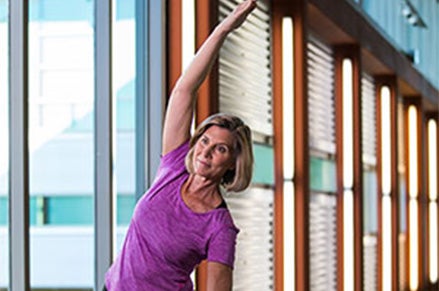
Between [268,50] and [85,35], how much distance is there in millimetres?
2737

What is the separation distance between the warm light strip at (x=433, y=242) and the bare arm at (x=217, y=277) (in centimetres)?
1128

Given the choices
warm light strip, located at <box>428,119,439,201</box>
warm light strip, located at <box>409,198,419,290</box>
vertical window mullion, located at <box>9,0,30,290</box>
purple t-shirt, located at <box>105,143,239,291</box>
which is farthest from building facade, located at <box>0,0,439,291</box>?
warm light strip, located at <box>428,119,439,201</box>

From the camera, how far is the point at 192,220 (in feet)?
9.78

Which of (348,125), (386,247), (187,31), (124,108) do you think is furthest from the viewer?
(386,247)

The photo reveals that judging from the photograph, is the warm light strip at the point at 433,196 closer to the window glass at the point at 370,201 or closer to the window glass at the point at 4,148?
the window glass at the point at 370,201

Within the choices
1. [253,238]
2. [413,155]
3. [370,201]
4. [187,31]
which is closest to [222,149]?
[187,31]

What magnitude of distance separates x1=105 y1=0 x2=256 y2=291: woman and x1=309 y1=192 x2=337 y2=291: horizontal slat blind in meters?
4.73

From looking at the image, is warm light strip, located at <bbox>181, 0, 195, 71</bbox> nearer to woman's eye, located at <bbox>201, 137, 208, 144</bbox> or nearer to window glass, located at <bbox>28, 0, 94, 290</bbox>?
window glass, located at <bbox>28, 0, 94, 290</bbox>

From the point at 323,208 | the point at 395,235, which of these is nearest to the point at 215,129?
the point at 323,208

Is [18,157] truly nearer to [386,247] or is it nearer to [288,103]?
[288,103]

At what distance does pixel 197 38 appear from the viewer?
472cm

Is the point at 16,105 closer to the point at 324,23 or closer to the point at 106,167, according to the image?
the point at 106,167

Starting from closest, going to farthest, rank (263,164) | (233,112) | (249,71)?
(233,112) → (249,71) → (263,164)

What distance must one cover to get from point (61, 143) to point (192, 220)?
1058mm
